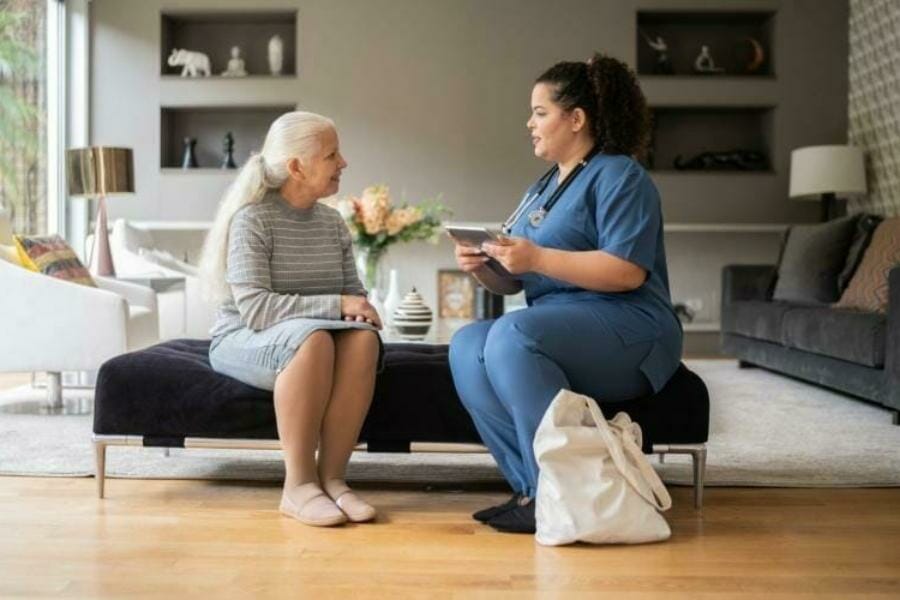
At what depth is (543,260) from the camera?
2.60 m

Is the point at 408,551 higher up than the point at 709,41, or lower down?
lower down

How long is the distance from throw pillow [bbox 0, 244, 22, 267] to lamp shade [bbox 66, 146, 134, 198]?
1.03 m

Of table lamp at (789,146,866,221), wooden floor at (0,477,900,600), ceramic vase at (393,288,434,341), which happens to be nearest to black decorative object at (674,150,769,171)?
table lamp at (789,146,866,221)

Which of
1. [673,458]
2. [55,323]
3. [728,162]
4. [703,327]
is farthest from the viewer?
[728,162]

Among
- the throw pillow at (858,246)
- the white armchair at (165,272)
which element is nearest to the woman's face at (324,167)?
the white armchair at (165,272)

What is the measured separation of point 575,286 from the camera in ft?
8.89

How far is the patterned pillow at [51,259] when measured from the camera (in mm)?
4543

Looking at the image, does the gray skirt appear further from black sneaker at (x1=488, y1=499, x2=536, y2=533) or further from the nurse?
black sneaker at (x1=488, y1=499, x2=536, y2=533)

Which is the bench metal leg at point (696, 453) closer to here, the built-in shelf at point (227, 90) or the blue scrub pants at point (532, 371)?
the blue scrub pants at point (532, 371)

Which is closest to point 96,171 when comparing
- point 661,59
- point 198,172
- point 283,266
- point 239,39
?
point 198,172

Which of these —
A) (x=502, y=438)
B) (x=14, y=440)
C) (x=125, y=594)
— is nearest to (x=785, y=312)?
(x=502, y=438)

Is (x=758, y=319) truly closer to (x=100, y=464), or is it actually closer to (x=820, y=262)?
(x=820, y=262)

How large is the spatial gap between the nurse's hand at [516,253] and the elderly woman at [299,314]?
0.41m

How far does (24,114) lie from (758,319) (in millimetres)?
4534
